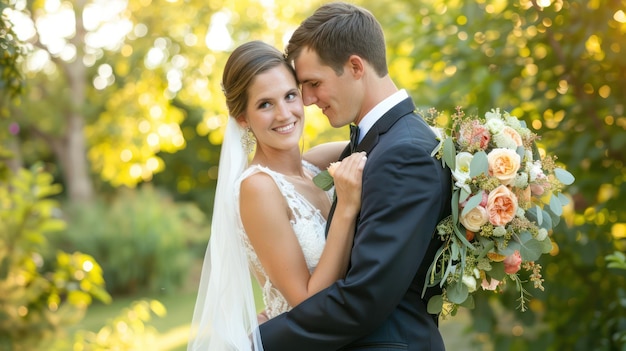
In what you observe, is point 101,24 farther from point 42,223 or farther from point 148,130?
point 42,223

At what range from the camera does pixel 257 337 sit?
285cm

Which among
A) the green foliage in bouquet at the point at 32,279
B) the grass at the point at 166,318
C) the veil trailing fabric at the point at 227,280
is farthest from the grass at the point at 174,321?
the veil trailing fabric at the point at 227,280

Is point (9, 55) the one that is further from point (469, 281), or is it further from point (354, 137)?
point (469, 281)

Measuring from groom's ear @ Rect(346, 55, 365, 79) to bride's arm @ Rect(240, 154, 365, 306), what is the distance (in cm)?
35

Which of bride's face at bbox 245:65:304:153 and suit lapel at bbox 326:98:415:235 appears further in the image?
bride's face at bbox 245:65:304:153

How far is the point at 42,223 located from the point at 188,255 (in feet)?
37.7

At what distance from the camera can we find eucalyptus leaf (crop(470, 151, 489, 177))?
259cm

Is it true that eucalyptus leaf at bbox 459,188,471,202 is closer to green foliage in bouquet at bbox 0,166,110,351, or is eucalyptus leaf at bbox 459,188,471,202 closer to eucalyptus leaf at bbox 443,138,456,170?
eucalyptus leaf at bbox 443,138,456,170

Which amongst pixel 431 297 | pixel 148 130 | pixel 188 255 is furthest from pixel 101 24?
pixel 431 297

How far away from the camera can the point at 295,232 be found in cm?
307

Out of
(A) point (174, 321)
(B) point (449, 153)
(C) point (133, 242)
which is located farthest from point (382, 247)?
(C) point (133, 242)

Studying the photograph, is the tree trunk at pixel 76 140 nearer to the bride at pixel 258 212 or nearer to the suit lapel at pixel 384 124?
the bride at pixel 258 212

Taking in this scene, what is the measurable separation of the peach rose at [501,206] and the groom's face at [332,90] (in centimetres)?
67

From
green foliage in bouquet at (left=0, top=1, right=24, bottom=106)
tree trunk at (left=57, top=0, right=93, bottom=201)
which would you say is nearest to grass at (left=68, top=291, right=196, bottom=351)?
tree trunk at (left=57, top=0, right=93, bottom=201)
